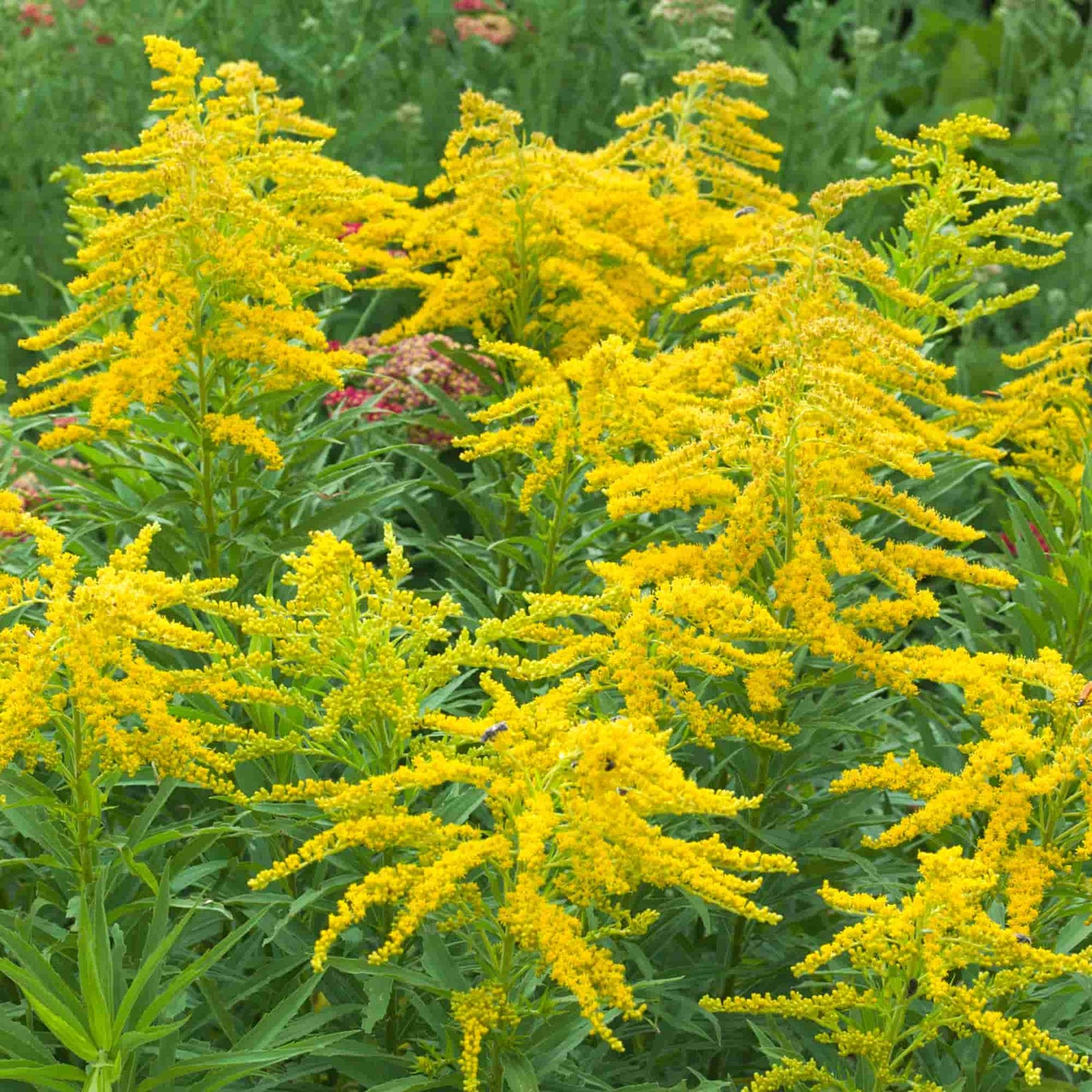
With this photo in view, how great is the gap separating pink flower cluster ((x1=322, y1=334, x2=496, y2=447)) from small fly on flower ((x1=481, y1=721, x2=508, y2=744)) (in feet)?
7.48

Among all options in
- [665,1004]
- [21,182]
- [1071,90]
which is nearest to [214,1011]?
[665,1004]

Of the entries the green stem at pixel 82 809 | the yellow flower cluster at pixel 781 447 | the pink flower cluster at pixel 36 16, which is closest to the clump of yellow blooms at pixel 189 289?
the yellow flower cluster at pixel 781 447

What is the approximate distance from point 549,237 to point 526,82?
362 cm

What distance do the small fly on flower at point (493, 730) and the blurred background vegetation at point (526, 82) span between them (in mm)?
4419

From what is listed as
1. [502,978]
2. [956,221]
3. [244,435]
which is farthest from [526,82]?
[502,978]

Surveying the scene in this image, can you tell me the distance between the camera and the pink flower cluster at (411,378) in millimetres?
4656

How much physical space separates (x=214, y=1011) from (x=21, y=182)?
217 inches

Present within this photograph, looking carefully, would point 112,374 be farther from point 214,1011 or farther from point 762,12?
point 762,12

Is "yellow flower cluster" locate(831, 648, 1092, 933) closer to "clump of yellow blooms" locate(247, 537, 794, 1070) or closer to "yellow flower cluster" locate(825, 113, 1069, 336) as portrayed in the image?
"clump of yellow blooms" locate(247, 537, 794, 1070)

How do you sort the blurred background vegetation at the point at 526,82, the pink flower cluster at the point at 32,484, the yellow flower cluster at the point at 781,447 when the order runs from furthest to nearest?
the blurred background vegetation at the point at 526,82 → the pink flower cluster at the point at 32,484 → the yellow flower cluster at the point at 781,447

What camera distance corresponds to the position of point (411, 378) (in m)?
4.54

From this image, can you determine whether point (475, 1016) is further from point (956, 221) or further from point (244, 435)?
point (956, 221)

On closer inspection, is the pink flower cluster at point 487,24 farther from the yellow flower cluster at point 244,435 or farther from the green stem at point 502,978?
the green stem at point 502,978

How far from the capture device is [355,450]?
463cm
